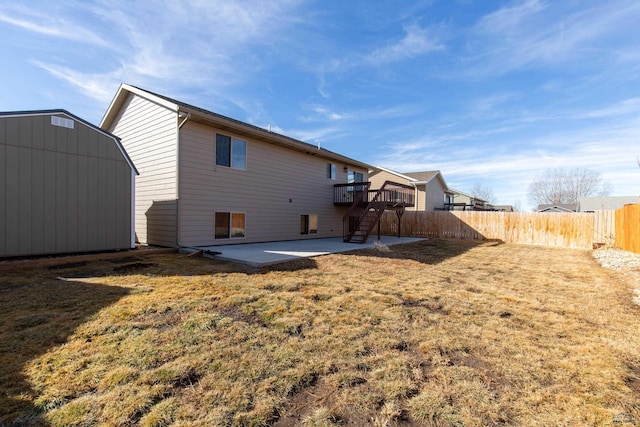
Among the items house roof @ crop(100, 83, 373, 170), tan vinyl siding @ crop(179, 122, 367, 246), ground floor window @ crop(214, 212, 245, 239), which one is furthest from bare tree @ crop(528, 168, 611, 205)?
ground floor window @ crop(214, 212, 245, 239)

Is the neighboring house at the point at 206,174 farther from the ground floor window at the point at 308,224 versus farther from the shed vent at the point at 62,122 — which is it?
the shed vent at the point at 62,122

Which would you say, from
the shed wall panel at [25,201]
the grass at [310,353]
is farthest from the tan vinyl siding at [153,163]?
the grass at [310,353]

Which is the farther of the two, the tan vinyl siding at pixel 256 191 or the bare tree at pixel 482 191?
the bare tree at pixel 482 191

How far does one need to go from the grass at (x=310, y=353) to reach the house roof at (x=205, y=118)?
5.69 meters

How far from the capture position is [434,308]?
4.14m

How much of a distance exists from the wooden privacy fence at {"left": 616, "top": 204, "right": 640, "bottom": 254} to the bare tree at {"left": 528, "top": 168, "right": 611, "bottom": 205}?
110ft

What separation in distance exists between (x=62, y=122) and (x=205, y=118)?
349 cm

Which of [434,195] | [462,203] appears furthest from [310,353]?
[462,203]

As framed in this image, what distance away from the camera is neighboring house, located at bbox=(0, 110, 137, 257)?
6.45 metres

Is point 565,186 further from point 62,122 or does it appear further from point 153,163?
point 62,122

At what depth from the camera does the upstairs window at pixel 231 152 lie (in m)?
10.1

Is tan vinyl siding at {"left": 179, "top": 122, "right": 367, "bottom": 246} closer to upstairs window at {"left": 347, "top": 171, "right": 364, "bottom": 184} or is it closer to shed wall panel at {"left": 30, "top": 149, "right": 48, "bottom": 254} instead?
upstairs window at {"left": 347, "top": 171, "right": 364, "bottom": 184}

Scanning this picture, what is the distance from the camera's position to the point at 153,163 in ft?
32.8

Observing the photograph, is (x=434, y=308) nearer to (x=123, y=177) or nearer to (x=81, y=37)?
(x=123, y=177)
